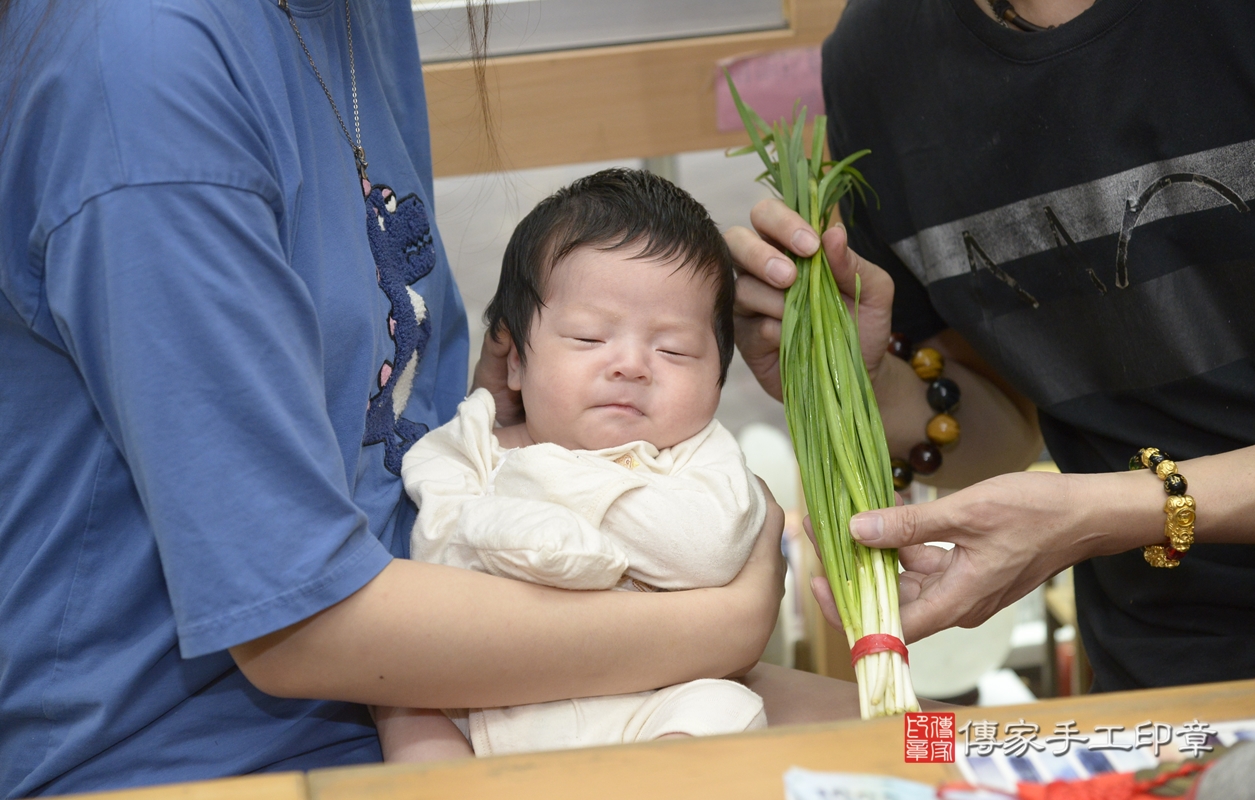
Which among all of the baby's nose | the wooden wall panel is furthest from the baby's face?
the wooden wall panel

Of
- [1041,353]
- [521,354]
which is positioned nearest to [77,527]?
[521,354]

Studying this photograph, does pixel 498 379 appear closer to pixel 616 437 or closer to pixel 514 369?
pixel 514 369

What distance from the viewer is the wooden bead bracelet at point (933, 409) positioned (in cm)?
158

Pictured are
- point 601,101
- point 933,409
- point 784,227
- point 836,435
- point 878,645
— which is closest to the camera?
point 878,645

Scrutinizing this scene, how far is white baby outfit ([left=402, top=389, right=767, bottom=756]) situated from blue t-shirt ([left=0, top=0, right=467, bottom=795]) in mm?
87

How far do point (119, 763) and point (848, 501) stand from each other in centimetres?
79

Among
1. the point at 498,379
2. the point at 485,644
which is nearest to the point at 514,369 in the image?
the point at 498,379

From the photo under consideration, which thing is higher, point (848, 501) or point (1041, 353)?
point (1041, 353)

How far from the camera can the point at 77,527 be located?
2.81 ft

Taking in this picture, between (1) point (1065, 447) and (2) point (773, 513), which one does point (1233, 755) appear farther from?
(1) point (1065, 447)

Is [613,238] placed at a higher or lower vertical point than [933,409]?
higher

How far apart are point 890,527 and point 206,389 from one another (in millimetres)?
678

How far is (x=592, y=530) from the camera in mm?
972

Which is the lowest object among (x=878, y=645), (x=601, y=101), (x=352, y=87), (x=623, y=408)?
(x=878, y=645)
